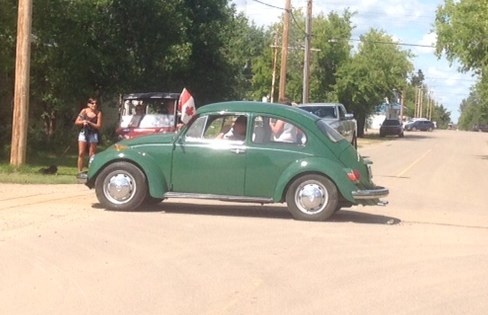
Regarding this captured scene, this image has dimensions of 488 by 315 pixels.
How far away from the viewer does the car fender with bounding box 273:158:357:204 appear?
11391 millimetres

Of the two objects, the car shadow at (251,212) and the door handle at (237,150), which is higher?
the door handle at (237,150)

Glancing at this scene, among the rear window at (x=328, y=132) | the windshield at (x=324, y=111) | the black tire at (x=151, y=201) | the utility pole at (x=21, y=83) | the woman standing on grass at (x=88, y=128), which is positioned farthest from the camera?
the windshield at (x=324, y=111)

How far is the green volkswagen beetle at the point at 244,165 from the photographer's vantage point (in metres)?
11.5

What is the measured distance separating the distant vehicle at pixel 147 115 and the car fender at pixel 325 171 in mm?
10090

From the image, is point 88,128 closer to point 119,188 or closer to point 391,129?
point 119,188

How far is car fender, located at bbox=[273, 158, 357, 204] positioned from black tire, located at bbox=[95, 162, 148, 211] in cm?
212

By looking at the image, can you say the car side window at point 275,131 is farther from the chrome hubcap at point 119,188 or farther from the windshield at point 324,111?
the windshield at point 324,111

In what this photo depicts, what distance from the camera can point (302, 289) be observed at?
297 inches

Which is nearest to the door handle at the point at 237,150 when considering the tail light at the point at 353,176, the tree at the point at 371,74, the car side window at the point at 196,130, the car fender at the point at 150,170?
the car side window at the point at 196,130

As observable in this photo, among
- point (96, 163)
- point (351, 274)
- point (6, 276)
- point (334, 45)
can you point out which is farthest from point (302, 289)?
point (334, 45)

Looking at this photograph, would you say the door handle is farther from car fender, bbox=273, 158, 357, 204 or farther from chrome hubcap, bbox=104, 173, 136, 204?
chrome hubcap, bbox=104, 173, 136, 204

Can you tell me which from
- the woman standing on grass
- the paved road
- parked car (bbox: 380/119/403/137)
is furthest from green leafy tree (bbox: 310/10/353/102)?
the paved road

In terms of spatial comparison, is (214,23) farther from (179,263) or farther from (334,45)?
(179,263)

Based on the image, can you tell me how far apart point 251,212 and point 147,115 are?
9853 mm
